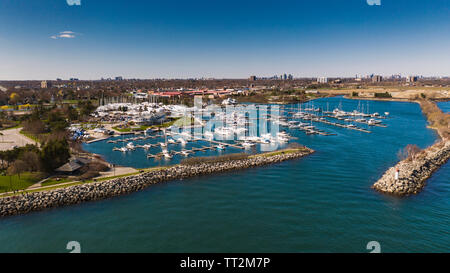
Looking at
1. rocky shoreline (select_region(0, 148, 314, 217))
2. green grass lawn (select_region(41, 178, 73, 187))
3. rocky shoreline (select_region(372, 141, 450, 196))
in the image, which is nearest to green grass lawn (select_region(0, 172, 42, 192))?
green grass lawn (select_region(41, 178, 73, 187))

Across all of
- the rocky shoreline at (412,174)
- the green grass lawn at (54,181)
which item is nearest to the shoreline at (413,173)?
the rocky shoreline at (412,174)

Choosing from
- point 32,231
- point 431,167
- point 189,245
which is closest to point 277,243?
point 189,245

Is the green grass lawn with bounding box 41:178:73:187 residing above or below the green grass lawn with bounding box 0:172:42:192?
below

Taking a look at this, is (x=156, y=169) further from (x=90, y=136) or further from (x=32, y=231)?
(x=90, y=136)

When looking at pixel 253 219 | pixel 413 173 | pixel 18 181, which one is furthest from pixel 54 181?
pixel 413 173

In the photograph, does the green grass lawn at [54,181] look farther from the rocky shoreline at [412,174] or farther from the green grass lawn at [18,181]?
the rocky shoreline at [412,174]

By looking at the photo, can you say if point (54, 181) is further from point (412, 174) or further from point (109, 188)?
point (412, 174)

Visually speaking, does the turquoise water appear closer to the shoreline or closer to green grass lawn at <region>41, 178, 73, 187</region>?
the shoreline
